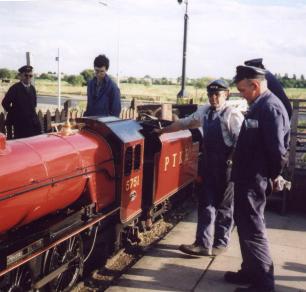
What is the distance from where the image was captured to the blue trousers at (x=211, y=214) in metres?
5.64

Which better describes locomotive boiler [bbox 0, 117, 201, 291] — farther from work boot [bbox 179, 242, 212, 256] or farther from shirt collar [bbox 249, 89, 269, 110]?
shirt collar [bbox 249, 89, 269, 110]

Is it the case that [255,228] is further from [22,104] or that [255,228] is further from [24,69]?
[24,69]

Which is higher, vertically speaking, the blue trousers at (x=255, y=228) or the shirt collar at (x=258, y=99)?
the shirt collar at (x=258, y=99)

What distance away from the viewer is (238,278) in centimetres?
496

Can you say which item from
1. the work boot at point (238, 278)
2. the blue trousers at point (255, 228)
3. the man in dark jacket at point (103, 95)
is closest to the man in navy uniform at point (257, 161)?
the blue trousers at point (255, 228)

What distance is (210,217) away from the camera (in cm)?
565

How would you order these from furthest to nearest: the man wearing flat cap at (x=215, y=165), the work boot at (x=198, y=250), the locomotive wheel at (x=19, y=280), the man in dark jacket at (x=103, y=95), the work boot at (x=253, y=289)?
the man in dark jacket at (x=103, y=95) < the work boot at (x=198, y=250) < the man wearing flat cap at (x=215, y=165) < the work boot at (x=253, y=289) < the locomotive wheel at (x=19, y=280)

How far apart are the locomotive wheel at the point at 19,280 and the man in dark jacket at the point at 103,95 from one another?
10.0 feet

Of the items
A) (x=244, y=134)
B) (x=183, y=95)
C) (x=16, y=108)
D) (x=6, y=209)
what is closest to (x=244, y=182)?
(x=244, y=134)

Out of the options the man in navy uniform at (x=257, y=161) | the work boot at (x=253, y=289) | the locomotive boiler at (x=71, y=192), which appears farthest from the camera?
the work boot at (x=253, y=289)

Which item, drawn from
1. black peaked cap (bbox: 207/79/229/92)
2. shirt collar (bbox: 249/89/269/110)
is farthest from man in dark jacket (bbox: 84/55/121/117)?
shirt collar (bbox: 249/89/269/110)

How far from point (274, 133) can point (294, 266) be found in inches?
87.1

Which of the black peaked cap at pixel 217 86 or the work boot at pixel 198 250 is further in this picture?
the work boot at pixel 198 250

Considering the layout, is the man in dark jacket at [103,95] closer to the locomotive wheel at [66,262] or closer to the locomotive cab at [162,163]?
the locomotive cab at [162,163]
